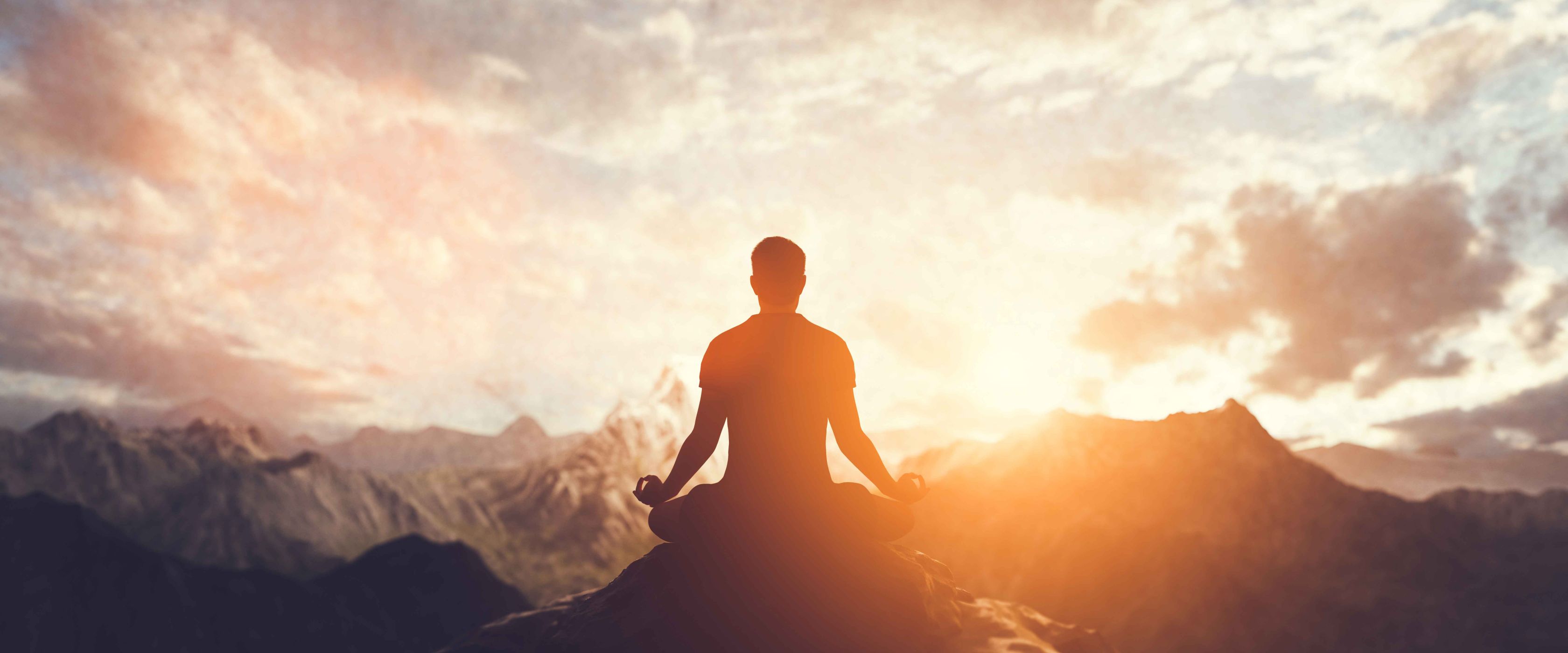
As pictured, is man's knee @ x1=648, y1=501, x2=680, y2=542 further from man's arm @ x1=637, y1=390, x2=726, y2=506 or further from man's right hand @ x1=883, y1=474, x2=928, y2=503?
man's right hand @ x1=883, y1=474, x2=928, y2=503

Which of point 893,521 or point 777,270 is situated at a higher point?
point 777,270

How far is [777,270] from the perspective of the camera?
10.3 meters

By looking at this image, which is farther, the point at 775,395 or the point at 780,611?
the point at 775,395

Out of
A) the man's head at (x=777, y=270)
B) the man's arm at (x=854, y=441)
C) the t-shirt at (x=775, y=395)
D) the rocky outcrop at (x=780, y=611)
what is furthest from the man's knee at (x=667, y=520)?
the man's head at (x=777, y=270)

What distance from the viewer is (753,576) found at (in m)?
9.26

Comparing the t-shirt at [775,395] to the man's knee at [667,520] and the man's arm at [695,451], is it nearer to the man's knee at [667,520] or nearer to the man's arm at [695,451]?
the man's arm at [695,451]

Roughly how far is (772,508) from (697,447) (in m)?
1.12

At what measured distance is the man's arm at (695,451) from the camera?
9750 mm

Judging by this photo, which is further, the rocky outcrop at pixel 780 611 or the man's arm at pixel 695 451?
the man's arm at pixel 695 451

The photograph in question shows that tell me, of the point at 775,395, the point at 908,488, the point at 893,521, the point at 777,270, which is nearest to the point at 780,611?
the point at 893,521

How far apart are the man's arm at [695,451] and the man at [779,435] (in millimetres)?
13

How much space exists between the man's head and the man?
11mm

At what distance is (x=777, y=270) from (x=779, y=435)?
1.95 meters

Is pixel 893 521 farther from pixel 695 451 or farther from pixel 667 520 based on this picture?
pixel 667 520
